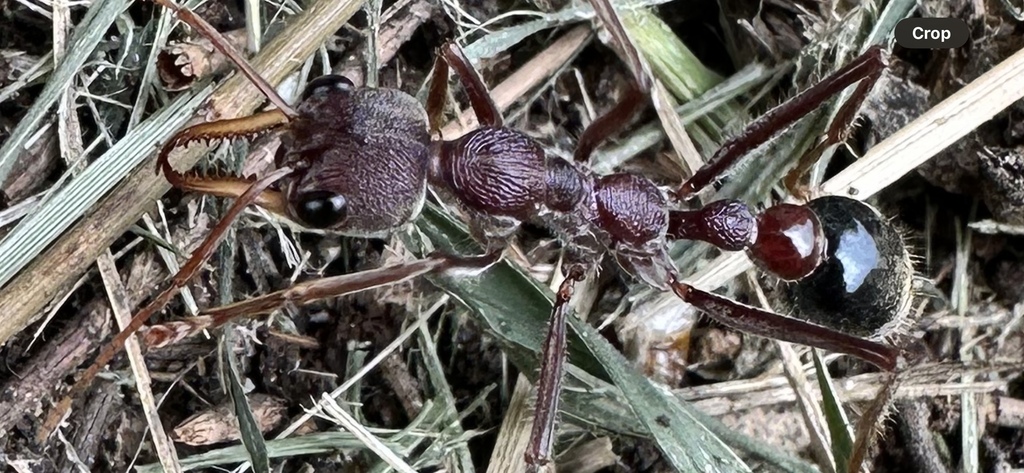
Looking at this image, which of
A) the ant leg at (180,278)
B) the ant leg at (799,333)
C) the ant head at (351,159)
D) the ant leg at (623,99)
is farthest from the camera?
the ant leg at (623,99)

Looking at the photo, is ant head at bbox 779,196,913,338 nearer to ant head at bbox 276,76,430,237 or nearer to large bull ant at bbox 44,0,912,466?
large bull ant at bbox 44,0,912,466

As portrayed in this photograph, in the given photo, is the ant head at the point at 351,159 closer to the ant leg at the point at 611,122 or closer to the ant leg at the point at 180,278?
the ant leg at the point at 180,278

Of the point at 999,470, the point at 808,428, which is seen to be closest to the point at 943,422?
the point at 999,470

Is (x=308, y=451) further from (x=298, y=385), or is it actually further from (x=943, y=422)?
(x=943, y=422)

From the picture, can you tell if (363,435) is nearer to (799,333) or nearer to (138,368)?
(138,368)

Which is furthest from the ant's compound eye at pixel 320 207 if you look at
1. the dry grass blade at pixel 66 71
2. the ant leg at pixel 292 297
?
the dry grass blade at pixel 66 71

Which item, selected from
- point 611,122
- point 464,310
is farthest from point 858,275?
point 464,310

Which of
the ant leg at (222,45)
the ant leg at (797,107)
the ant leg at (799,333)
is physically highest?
the ant leg at (222,45)
